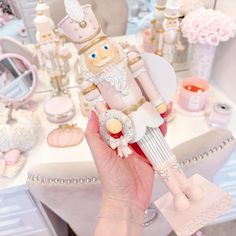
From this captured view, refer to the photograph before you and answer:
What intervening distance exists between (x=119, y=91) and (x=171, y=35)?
0.53 m

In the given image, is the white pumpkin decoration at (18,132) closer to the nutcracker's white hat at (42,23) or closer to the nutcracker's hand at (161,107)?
the nutcracker's white hat at (42,23)

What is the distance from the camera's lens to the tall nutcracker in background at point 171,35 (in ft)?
2.90

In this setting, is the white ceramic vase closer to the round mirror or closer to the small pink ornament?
the small pink ornament

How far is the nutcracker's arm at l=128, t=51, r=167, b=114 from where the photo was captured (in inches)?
20.7

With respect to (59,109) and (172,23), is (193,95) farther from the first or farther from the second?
(59,109)

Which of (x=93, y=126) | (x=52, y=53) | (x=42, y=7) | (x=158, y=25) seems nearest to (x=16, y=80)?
(x=52, y=53)

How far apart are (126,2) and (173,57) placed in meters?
0.31

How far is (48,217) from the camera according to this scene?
902 millimetres

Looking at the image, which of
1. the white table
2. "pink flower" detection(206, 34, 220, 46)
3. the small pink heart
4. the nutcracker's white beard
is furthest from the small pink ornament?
"pink flower" detection(206, 34, 220, 46)

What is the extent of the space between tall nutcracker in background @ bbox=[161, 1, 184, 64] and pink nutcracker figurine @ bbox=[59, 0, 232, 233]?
44 cm

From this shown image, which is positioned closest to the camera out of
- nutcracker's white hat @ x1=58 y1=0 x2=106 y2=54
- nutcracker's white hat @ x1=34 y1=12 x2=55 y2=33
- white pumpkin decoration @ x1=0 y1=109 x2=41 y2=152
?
nutcracker's white hat @ x1=58 y1=0 x2=106 y2=54

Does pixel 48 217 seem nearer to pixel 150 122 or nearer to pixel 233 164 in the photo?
pixel 150 122

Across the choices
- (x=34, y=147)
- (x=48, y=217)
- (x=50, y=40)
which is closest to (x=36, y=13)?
(x=50, y=40)

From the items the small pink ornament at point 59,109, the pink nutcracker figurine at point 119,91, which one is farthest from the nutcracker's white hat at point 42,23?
the pink nutcracker figurine at point 119,91
